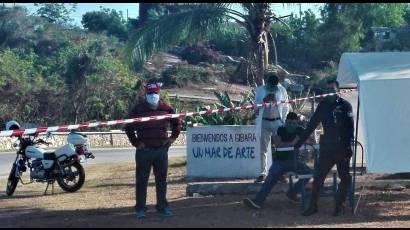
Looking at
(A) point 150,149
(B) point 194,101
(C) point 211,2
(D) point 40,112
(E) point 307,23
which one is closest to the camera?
(A) point 150,149

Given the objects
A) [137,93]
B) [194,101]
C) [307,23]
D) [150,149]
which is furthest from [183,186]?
[307,23]

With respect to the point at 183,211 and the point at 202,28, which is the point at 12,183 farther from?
the point at 202,28

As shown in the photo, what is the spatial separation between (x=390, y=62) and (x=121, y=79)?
29.8 m

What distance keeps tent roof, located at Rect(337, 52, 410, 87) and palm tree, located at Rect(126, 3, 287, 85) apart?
217 inches

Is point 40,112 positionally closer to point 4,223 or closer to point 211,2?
point 211,2

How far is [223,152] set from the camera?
15125mm

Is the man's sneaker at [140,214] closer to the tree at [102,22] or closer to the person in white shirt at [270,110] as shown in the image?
the person in white shirt at [270,110]

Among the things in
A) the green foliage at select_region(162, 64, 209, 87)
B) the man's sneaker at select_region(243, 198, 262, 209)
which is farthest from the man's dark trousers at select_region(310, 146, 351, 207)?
the green foliage at select_region(162, 64, 209, 87)

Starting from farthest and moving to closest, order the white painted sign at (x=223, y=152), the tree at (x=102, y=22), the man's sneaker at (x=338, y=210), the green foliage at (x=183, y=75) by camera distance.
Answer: the tree at (x=102, y=22), the green foliage at (x=183, y=75), the white painted sign at (x=223, y=152), the man's sneaker at (x=338, y=210)

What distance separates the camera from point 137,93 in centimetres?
3872

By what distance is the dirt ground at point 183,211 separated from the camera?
9.44 m

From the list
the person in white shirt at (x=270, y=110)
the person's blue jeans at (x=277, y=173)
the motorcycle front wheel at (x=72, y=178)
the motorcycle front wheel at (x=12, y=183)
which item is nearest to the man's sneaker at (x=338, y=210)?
the person's blue jeans at (x=277, y=173)

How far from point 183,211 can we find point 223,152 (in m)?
4.63

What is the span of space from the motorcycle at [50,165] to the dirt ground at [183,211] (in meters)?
0.25
